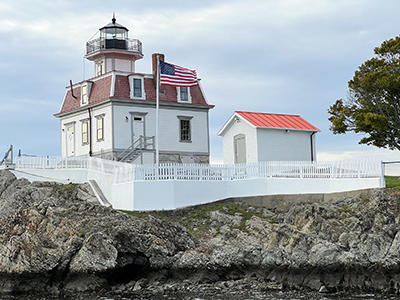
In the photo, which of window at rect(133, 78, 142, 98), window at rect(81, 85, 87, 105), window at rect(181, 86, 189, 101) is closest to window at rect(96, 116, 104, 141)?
window at rect(81, 85, 87, 105)

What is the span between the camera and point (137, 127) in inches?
1497

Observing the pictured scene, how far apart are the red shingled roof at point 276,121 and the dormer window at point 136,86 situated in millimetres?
6121

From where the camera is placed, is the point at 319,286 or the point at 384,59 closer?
the point at 319,286

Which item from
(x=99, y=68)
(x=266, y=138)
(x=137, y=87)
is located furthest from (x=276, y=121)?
(x=99, y=68)

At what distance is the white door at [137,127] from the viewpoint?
37.9 m

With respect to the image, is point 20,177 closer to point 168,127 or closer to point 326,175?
point 168,127

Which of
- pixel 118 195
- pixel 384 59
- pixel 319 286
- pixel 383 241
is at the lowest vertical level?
pixel 319 286

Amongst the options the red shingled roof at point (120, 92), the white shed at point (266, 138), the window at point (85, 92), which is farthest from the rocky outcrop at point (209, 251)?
the window at point (85, 92)

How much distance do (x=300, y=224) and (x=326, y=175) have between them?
3844 mm

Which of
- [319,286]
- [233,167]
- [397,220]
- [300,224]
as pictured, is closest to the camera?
[319,286]

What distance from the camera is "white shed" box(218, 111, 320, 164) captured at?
116 feet

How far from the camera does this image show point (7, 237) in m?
27.0

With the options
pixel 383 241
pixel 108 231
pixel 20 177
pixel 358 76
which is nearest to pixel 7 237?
pixel 108 231

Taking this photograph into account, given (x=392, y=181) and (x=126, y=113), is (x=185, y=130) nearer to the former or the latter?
(x=126, y=113)
